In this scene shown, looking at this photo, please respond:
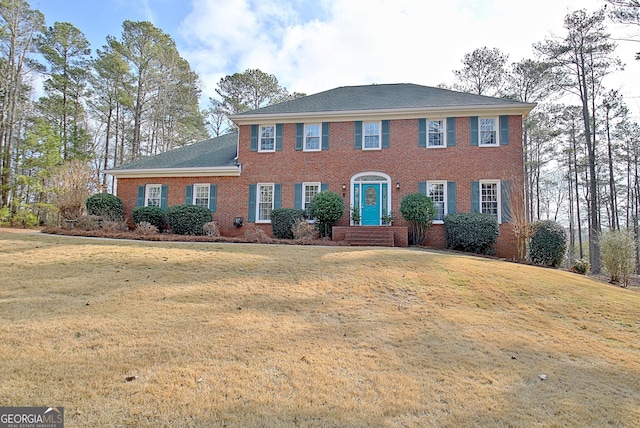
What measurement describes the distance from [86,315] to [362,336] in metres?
3.91

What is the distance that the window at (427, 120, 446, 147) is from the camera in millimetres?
14766

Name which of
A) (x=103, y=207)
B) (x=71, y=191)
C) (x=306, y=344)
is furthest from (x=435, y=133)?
(x=71, y=191)

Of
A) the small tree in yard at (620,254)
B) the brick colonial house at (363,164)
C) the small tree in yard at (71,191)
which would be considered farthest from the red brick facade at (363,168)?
the small tree in yard at (620,254)

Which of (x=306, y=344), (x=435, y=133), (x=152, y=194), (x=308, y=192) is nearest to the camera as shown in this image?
(x=306, y=344)

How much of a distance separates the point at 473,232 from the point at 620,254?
15.2ft

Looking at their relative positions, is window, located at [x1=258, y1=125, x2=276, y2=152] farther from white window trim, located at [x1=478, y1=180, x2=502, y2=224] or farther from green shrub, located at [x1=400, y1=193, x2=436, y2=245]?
white window trim, located at [x1=478, y1=180, x2=502, y2=224]

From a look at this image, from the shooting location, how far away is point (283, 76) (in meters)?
30.3

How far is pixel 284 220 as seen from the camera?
571 inches

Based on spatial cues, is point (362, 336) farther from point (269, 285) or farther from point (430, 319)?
point (269, 285)

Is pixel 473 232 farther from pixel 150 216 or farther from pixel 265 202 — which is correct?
pixel 150 216

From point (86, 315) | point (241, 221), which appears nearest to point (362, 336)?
point (86, 315)

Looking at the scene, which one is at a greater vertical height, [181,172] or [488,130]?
[488,130]

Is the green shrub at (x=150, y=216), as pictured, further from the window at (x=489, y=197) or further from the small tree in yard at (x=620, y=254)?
the small tree in yard at (x=620, y=254)

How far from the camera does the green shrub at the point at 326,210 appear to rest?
13984 millimetres
